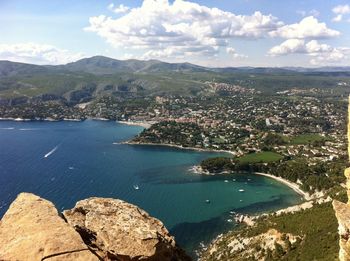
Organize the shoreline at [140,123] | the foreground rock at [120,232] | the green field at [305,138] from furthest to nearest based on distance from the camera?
the shoreline at [140,123]
the green field at [305,138]
the foreground rock at [120,232]

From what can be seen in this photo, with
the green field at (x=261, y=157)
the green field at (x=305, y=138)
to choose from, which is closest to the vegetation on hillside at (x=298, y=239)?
the green field at (x=261, y=157)

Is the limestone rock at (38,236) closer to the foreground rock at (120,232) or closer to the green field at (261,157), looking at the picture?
the foreground rock at (120,232)

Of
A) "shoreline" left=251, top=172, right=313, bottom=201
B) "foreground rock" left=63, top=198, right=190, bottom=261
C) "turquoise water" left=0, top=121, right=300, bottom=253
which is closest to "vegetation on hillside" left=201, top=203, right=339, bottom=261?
"turquoise water" left=0, top=121, right=300, bottom=253

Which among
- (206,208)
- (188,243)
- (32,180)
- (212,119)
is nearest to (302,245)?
(188,243)

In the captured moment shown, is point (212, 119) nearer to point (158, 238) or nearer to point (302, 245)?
point (302, 245)

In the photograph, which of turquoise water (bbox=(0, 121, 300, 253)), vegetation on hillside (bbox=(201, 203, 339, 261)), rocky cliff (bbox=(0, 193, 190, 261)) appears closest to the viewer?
rocky cliff (bbox=(0, 193, 190, 261))

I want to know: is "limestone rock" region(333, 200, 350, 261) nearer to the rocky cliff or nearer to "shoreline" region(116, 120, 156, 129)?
the rocky cliff
